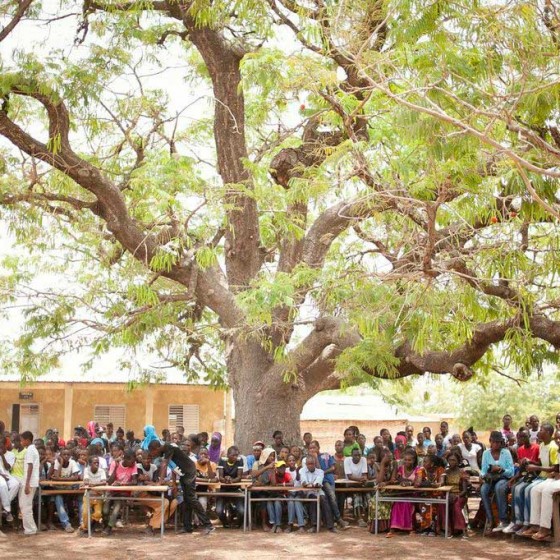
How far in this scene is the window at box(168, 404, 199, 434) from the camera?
27500mm

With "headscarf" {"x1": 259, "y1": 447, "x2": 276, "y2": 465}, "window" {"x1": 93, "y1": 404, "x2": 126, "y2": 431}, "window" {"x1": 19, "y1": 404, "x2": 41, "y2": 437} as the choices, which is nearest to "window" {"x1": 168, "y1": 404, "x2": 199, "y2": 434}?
"window" {"x1": 93, "y1": 404, "x2": 126, "y2": 431}

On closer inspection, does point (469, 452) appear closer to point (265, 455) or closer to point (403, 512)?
point (403, 512)

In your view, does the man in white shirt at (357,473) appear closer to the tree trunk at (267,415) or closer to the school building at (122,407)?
the tree trunk at (267,415)

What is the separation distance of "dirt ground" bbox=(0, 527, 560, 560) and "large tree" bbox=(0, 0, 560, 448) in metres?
2.53

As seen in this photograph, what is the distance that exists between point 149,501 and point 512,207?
7.49m

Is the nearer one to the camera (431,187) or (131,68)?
(431,187)

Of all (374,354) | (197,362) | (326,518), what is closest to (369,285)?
(374,354)

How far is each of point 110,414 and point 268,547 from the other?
50.9 ft

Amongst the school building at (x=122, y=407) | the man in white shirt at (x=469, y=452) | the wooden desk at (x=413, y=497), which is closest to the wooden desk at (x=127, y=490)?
the wooden desk at (x=413, y=497)

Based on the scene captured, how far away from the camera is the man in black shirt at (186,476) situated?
1369 cm

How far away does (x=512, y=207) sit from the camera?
9969 millimetres

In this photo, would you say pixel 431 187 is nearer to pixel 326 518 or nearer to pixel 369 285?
pixel 369 285

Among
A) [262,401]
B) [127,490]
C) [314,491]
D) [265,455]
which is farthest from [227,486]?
[262,401]

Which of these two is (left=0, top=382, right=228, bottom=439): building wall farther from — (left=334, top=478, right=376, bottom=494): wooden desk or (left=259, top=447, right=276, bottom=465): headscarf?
(left=334, top=478, right=376, bottom=494): wooden desk
